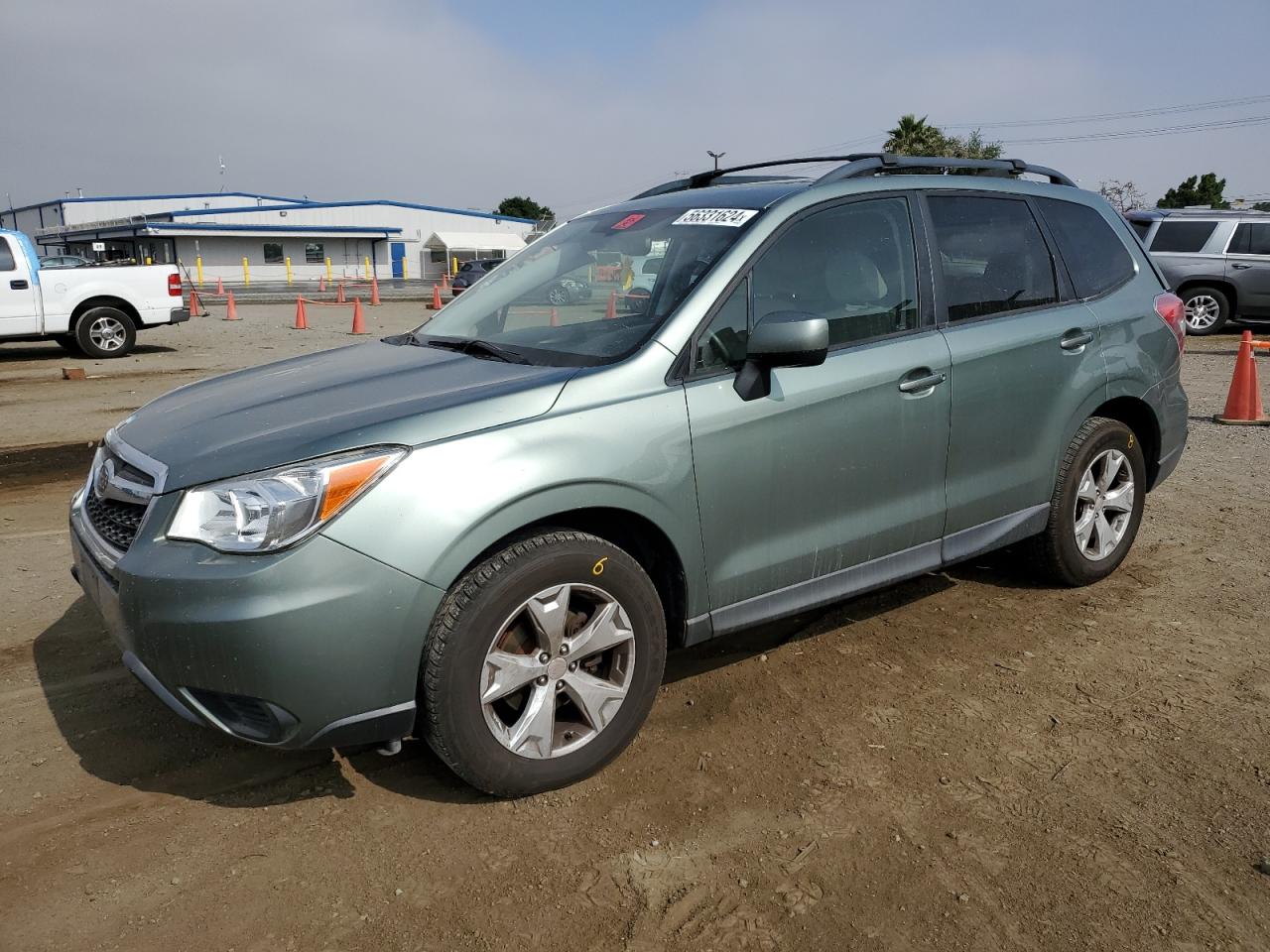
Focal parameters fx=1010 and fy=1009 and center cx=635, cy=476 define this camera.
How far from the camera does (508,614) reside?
2.86 meters

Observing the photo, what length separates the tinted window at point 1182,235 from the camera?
15.8m

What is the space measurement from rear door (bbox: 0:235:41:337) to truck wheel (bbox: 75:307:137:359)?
0.64 meters

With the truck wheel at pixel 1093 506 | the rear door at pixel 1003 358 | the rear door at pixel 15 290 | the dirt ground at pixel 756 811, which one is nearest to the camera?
the dirt ground at pixel 756 811

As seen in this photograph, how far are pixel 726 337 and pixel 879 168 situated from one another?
47.5 inches

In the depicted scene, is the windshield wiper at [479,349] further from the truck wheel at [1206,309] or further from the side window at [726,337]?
the truck wheel at [1206,309]

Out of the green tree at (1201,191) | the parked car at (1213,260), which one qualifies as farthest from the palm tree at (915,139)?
the parked car at (1213,260)

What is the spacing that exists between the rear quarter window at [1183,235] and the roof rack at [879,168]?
12979 mm

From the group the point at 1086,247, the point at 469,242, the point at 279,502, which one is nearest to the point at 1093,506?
the point at 1086,247

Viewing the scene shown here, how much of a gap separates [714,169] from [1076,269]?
5.58 ft

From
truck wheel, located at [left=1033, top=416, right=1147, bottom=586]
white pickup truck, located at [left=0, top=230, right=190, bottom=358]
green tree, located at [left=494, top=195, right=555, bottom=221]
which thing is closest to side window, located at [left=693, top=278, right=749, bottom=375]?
truck wheel, located at [left=1033, top=416, right=1147, bottom=586]

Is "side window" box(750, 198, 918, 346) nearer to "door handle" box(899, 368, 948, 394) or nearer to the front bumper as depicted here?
"door handle" box(899, 368, 948, 394)

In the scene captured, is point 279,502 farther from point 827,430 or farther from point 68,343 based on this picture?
point 68,343

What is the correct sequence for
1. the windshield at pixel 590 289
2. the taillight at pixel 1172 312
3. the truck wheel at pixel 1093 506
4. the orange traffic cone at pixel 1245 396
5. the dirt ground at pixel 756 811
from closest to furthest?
1. the dirt ground at pixel 756 811
2. the windshield at pixel 590 289
3. the truck wheel at pixel 1093 506
4. the taillight at pixel 1172 312
5. the orange traffic cone at pixel 1245 396

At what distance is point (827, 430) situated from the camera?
3514mm
